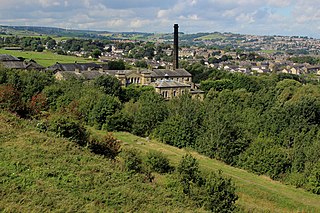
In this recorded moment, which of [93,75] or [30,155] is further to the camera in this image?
[93,75]

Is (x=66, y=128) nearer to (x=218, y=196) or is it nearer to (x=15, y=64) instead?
(x=218, y=196)

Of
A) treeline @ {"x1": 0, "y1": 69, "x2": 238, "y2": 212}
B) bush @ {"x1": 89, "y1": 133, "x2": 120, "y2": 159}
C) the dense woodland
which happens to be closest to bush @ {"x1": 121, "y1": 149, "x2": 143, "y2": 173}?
treeline @ {"x1": 0, "y1": 69, "x2": 238, "y2": 212}

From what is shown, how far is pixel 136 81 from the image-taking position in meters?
59.5

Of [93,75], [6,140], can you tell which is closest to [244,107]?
[93,75]

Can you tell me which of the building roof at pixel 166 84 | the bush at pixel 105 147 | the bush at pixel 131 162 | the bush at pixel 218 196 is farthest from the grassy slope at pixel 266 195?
the building roof at pixel 166 84

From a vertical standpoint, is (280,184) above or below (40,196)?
below

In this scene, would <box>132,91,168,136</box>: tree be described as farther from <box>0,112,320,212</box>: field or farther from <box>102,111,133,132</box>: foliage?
<box>0,112,320,212</box>: field

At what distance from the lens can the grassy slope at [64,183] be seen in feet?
33.3

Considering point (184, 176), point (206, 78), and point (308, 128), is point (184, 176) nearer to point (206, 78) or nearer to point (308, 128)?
point (308, 128)

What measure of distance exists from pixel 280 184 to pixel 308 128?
47.2 ft

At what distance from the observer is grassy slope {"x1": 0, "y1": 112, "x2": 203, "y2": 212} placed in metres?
10.2

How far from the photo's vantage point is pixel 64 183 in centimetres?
1160

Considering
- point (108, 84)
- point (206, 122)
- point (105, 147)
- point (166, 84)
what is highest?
point (105, 147)

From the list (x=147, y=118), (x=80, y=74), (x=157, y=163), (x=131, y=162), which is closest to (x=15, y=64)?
(x=80, y=74)
